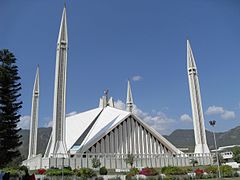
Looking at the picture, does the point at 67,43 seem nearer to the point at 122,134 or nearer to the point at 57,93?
the point at 57,93

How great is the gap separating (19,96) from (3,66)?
2.75m

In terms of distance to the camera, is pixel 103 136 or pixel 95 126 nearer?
pixel 103 136

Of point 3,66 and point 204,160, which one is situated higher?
point 3,66

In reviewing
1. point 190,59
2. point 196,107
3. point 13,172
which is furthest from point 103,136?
point 190,59

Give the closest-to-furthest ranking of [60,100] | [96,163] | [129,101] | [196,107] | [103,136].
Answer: [96,163]
[60,100]
[103,136]
[196,107]
[129,101]

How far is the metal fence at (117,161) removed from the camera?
2505 centimetres

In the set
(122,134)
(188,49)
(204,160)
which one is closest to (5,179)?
(122,134)

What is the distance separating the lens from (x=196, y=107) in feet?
115

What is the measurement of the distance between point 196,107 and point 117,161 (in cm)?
1396

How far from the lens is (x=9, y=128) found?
758 inches

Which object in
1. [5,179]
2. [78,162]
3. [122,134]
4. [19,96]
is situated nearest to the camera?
[5,179]

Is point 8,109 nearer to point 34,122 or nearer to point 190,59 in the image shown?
point 34,122

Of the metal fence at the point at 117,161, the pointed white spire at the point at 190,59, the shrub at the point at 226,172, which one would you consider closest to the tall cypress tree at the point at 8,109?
the metal fence at the point at 117,161

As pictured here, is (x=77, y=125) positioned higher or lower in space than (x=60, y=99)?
lower
